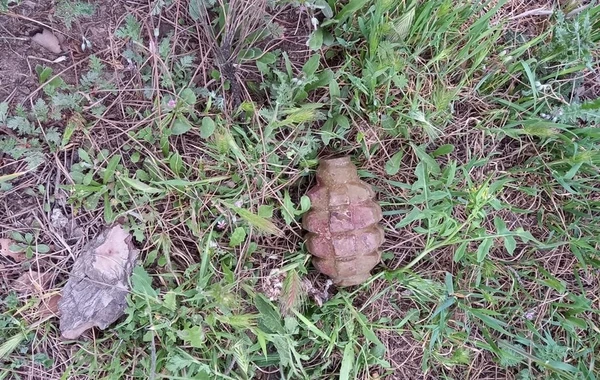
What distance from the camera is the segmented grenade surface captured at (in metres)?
2.00

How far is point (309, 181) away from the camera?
7.19 ft

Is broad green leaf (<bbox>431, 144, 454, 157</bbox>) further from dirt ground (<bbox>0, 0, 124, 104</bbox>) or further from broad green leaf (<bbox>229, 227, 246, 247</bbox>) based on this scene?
dirt ground (<bbox>0, 0, 124, 104</bbox>)

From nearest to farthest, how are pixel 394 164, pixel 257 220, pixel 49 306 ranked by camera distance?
1. pixel 257 220
2. pixel 49 306
3. pixel 394 164

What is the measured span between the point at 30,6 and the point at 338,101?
50.4 inches

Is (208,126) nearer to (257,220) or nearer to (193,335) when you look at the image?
(257,220)

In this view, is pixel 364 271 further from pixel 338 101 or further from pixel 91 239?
pixel 91 239

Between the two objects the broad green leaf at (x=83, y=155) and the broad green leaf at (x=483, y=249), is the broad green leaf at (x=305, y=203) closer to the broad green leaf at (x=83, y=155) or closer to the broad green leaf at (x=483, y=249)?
the broad green leaf at (x=483, y=249)

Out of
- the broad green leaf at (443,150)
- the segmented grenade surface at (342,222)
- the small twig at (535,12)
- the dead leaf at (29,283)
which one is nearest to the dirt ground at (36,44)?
the dead leaf at (29,283)

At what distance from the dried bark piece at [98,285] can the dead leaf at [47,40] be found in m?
0.76

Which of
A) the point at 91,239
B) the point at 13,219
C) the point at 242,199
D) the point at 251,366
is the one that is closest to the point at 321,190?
the point at 242,199

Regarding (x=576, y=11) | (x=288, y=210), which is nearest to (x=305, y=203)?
(x=288, y=210)

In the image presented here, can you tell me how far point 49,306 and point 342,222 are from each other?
1.24m

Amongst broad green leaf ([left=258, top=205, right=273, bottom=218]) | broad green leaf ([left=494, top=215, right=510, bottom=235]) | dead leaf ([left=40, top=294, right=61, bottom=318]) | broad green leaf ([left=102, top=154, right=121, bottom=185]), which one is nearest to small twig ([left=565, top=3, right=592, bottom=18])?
broad green leaf ([left=494, top=215, right=510, bottom=235])

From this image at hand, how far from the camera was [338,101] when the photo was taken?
2.11m
